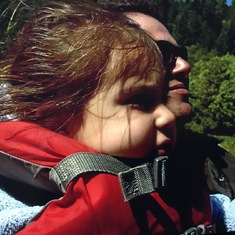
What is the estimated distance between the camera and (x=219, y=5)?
1190mm

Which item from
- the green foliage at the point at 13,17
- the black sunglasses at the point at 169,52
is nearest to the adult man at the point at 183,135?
the black sunglasses at the point at 169,52

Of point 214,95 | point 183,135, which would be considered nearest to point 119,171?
point 183,135

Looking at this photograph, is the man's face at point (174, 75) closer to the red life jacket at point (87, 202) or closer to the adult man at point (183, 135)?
the adult man at point (183, 135)

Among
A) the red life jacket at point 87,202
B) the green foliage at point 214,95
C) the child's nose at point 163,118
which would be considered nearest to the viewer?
the red life jacket at point 87,202

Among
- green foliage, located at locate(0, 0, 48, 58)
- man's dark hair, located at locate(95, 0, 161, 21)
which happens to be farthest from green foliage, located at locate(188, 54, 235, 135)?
green foliage, located at locate(0, 0, 48, 58)

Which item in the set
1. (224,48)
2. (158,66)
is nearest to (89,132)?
(158,66)

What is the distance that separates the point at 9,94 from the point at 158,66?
27cm

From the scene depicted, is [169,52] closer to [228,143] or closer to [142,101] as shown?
[142,101]

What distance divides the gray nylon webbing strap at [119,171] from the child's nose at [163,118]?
0.20 feet

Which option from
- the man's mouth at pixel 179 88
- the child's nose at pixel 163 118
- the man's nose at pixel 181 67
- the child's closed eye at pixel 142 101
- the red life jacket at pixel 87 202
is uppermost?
the man's nose at pixel 181 67

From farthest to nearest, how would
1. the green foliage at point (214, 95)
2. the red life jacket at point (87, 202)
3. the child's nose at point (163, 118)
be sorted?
the green foliage at point (214, 95)
the child's nose at point (163, 118)
the red life jacket at point (87, 202)

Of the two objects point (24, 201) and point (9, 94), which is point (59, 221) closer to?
point (24, 201)

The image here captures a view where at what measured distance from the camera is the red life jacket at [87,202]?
864mm

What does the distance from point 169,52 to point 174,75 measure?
0.15ft
